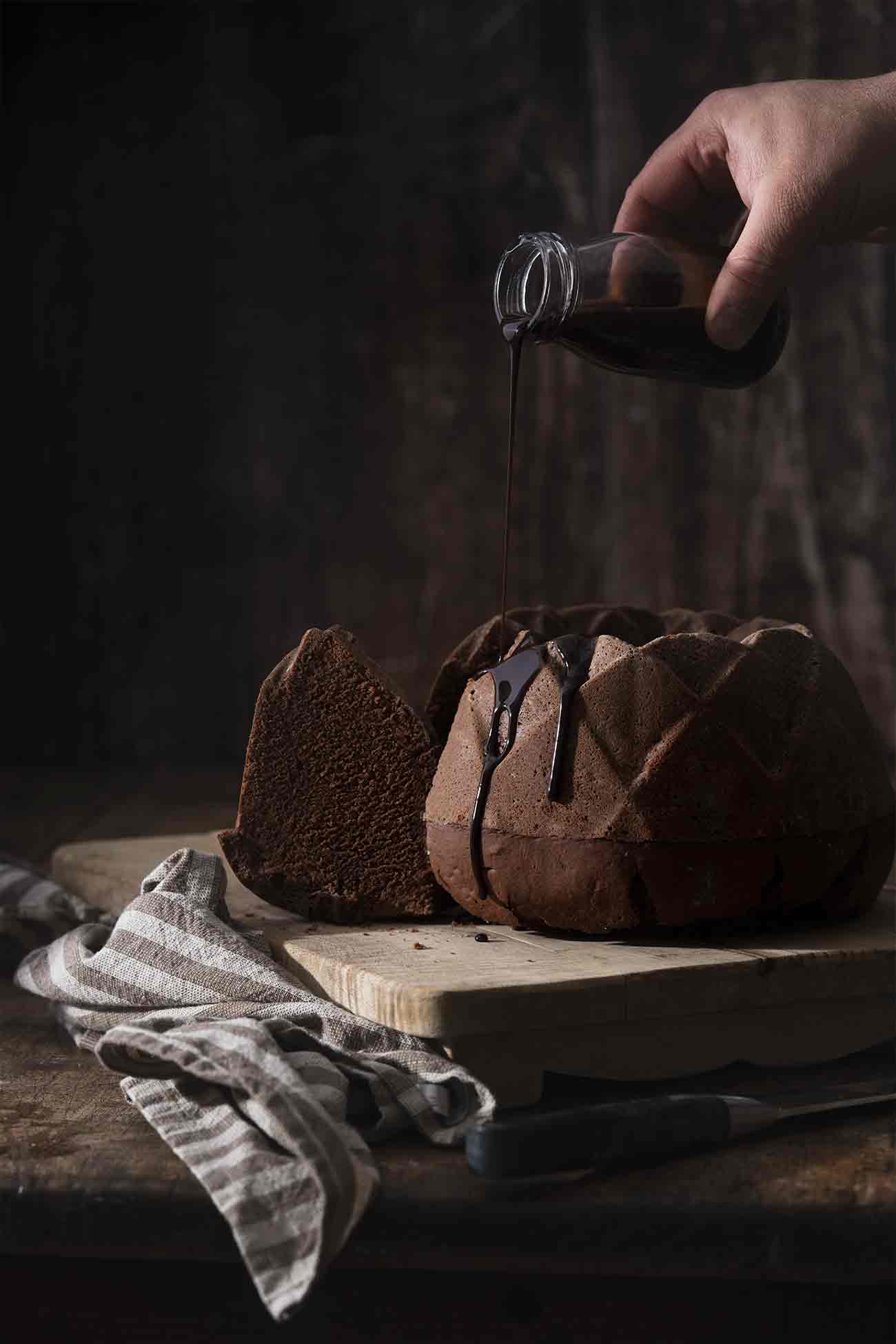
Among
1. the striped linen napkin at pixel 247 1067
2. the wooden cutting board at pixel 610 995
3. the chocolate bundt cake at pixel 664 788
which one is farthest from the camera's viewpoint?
the chocolate bundt cake at pixel 664 788

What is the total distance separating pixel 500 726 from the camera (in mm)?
1117

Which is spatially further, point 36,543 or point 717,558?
point 36,543

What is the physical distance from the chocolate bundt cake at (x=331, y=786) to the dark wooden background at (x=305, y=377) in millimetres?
1486

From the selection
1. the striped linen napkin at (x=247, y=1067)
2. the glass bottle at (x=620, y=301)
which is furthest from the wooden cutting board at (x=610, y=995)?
the glass bottle at (x=620, y=301)

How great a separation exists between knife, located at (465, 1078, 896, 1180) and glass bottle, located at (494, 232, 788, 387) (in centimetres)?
64

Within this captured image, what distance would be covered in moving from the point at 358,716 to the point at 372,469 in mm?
1680

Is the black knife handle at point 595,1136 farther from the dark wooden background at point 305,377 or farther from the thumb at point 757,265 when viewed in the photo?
the dark wooden background at point 305,377

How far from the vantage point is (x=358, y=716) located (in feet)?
4.17

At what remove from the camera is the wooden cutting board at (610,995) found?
0.93 metres

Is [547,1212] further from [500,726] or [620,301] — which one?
[620,301]

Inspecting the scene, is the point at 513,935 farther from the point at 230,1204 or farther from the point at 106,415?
the point at 106,415

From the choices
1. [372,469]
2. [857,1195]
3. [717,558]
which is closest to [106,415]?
[372,469]

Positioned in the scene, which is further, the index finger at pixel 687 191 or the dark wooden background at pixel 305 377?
the dark wooden background at pixel 305 377

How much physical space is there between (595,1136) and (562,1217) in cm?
5
